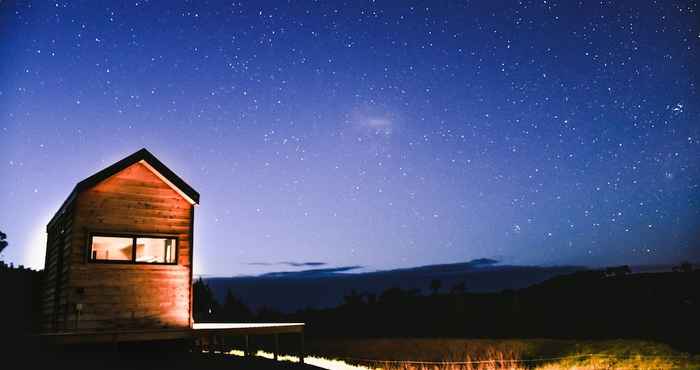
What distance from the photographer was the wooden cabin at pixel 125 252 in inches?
565

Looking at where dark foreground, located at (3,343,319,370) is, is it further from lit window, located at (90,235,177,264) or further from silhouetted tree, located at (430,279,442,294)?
silhouetted tree, located at (430,279,442,294)

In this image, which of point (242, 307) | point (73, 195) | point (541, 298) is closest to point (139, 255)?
point (73, 195)

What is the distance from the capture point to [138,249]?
1594 cm

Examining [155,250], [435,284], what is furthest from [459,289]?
[155,250]

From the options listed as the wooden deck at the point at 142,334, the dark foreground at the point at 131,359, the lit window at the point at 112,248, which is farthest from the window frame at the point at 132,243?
the dark foreground at the point at 131,359

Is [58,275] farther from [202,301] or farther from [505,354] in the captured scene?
[202,301]

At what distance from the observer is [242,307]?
63.9 m

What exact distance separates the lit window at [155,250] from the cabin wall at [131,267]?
1.13 feet

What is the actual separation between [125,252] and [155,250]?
2.98 ft

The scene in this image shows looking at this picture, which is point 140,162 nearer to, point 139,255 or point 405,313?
point 139,255

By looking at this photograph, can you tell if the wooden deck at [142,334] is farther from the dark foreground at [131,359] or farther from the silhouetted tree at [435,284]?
the silhouetted tree at [435,284]

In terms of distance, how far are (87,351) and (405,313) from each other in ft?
122

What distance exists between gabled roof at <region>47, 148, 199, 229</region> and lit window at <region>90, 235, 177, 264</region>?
149 cm

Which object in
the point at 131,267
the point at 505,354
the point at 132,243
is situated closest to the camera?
the point at 131,267
